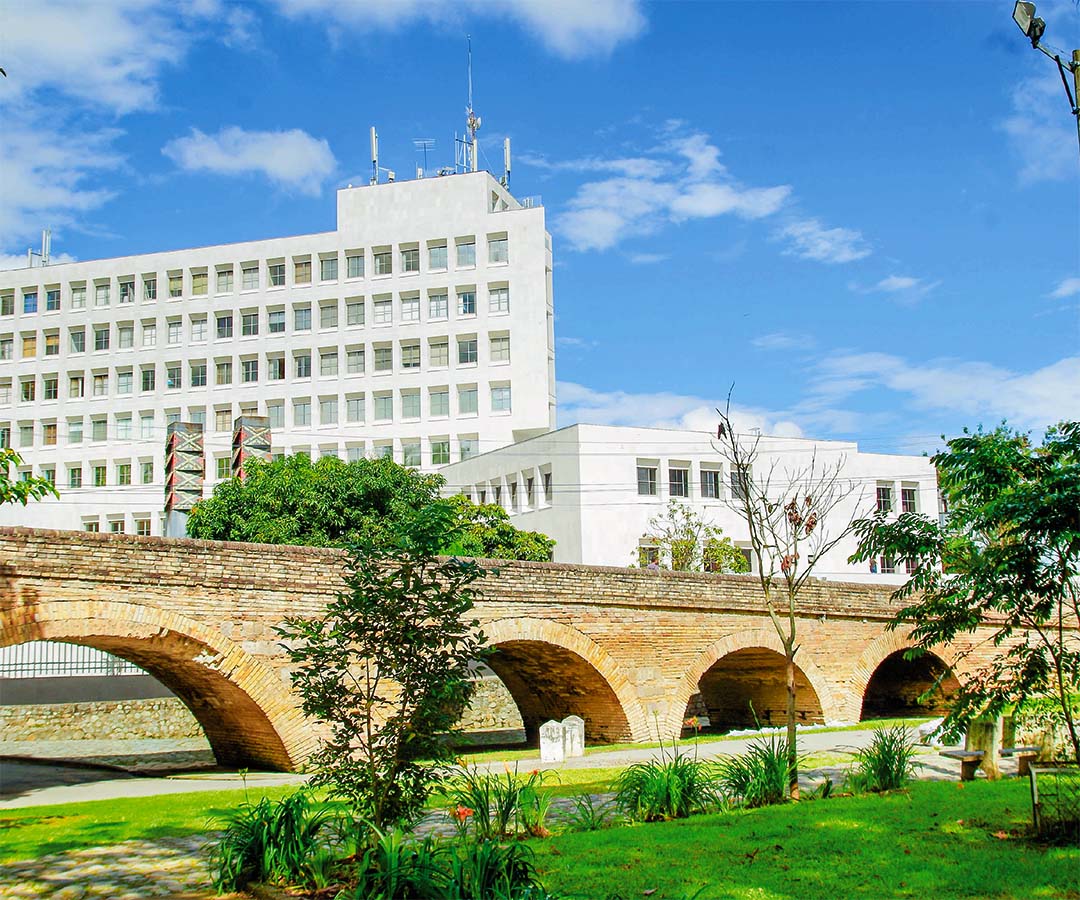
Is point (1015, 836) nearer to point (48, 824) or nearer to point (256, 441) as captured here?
point (48, 824)

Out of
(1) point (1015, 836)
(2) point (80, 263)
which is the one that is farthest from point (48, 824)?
(2) point (80, 263)

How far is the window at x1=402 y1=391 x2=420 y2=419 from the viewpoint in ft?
162

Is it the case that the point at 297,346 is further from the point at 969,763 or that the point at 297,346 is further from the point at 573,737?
the point at 969,763

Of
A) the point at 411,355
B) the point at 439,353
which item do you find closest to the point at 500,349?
the point at 439,353

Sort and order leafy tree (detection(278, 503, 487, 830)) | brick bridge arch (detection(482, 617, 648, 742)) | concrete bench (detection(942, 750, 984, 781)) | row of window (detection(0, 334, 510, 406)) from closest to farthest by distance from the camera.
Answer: leafy tree (detection(278, 503, 487, 830)), concrete bench (detection(942, 750, 984, 781)), brick bridge arch (detection(482, 617, 648, 742)), row of window (detection(0, 334, 510, 406))

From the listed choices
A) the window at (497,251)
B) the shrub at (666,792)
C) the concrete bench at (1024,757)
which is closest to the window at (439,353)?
the window at (497,251)

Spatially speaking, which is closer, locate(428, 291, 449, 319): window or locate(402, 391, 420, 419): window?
locate(402, 391, 420, 419): window

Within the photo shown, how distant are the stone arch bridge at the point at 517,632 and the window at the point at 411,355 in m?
26.6

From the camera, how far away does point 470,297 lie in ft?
161

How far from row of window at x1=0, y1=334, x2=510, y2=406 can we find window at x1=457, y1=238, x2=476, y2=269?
3392mm

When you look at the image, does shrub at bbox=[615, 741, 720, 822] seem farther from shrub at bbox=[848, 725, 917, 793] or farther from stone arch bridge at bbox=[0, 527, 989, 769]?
stone arch bridge at bbox=[0, 527, 989, 769]

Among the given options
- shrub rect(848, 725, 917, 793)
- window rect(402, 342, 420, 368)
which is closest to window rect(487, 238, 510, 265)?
window rect(402, 342, 420, 368)

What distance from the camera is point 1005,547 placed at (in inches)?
329

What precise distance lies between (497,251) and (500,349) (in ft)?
14.8
